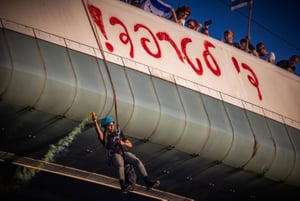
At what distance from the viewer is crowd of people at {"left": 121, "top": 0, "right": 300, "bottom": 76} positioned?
22486 millimetres

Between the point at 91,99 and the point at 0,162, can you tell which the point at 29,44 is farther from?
the point at 0,162

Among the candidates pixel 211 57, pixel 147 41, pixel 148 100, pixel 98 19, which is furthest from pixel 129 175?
pixel 211 57

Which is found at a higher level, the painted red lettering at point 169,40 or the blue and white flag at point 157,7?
the blue and white flag at point 157,7

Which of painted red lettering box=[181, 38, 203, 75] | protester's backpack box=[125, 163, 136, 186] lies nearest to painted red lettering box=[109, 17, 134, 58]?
painted red lettering box=[181, 38, 203, 75]

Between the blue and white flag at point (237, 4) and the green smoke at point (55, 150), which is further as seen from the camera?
the blue and white flag at point (237, 4)

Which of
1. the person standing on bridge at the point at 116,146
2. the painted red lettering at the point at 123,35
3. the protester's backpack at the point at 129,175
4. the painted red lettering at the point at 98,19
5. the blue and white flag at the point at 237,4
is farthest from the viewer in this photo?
the blue and white flag at the point at 237,4

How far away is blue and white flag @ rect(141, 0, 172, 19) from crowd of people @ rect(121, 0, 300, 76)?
0.09 m

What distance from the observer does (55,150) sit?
773 inches

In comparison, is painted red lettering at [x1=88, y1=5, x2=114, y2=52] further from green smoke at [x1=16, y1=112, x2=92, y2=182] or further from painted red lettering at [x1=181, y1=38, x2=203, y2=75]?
painted red lettering at [x1=181, y1=38, x2=203, y2=75]

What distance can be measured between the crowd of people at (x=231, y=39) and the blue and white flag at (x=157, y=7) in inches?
3.6

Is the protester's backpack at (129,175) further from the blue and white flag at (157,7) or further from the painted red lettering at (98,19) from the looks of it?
the blue and white flag at (157,7)

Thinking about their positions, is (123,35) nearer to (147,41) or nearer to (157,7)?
(147,41)

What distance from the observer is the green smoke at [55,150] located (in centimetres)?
1883

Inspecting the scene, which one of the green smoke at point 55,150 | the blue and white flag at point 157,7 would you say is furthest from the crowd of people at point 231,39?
the green smoke at point 55,150
